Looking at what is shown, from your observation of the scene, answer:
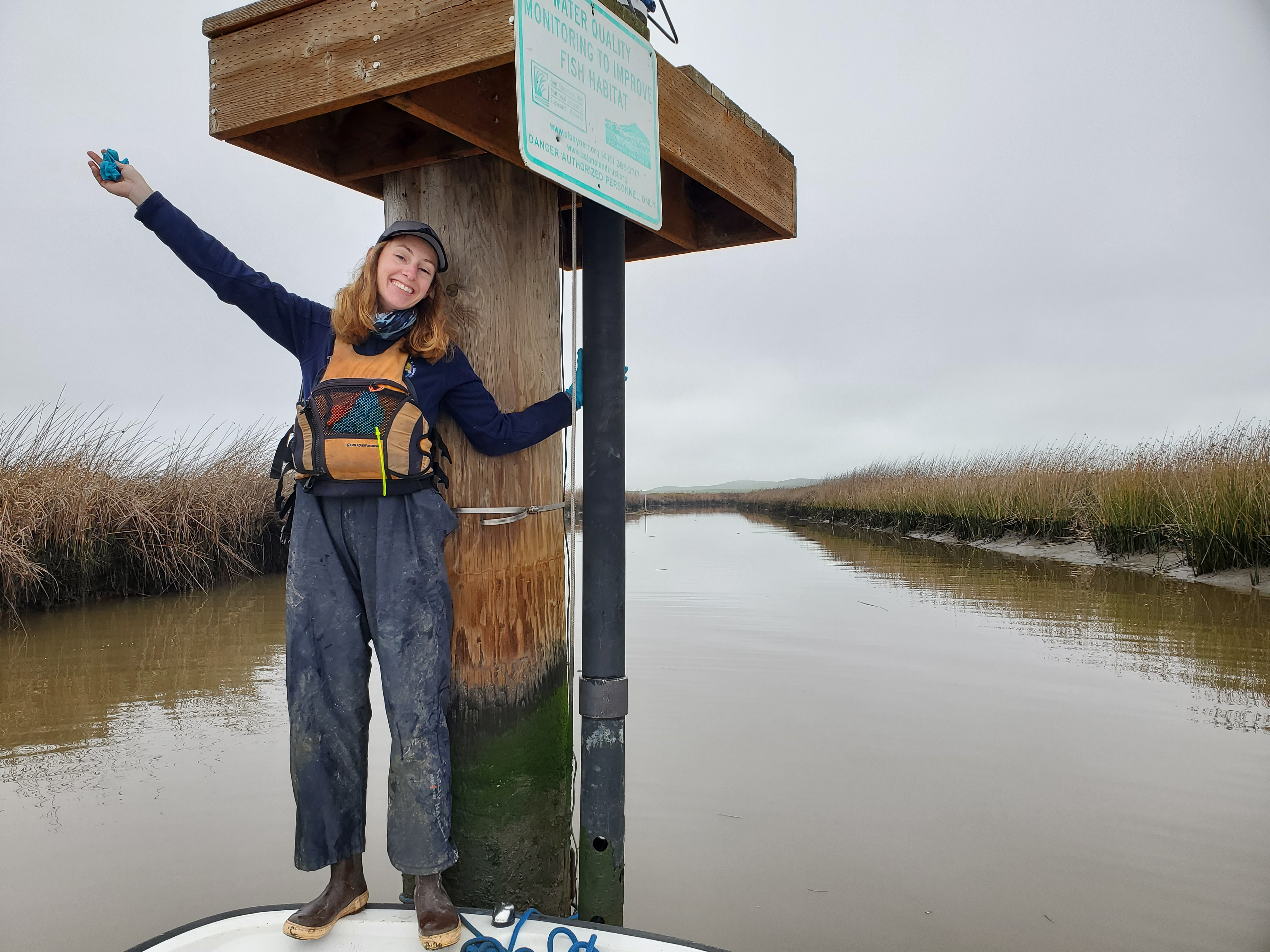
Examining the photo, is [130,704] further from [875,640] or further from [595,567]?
[875,640]

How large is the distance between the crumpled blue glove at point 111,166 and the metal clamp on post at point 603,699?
154 cm

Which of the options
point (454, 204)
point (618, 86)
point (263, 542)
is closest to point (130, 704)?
point (454, 204)

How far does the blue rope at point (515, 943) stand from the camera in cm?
152

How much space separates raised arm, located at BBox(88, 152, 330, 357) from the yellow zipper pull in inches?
12.6

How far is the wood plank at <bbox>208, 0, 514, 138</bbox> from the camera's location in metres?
1.47

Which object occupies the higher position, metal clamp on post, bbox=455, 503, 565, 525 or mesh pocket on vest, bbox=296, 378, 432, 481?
mesh pocket on vest, bbox=296, 378, 432, 481

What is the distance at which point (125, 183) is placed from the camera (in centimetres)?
176

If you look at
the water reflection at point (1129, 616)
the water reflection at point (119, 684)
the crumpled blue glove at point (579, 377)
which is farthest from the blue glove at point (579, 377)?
the water reflection at point (1129, 616)

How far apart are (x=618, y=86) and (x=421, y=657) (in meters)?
1.31

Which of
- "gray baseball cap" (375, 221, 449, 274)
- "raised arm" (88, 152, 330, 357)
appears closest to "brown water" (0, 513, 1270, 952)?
"raised arm" (88, 152, 330, 357)

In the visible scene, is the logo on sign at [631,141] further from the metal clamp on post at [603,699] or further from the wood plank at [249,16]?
the metal clamp on post at [603,699]

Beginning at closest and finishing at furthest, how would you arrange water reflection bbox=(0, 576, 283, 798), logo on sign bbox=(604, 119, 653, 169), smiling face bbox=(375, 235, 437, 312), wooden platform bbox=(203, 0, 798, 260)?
wooden platform bbox=(203, 0, 798, 260), logo on sign bbox=(604, 119, 653, 169), smiling face bbox=(375, 235, 437, 312), water reflection bbox=(0, 576, 283, 798)

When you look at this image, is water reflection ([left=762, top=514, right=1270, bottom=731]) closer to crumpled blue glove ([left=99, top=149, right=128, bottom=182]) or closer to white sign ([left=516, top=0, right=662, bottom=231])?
white sign ([left=516, top=0, right=662, bottom=231])

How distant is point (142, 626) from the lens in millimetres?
6445
